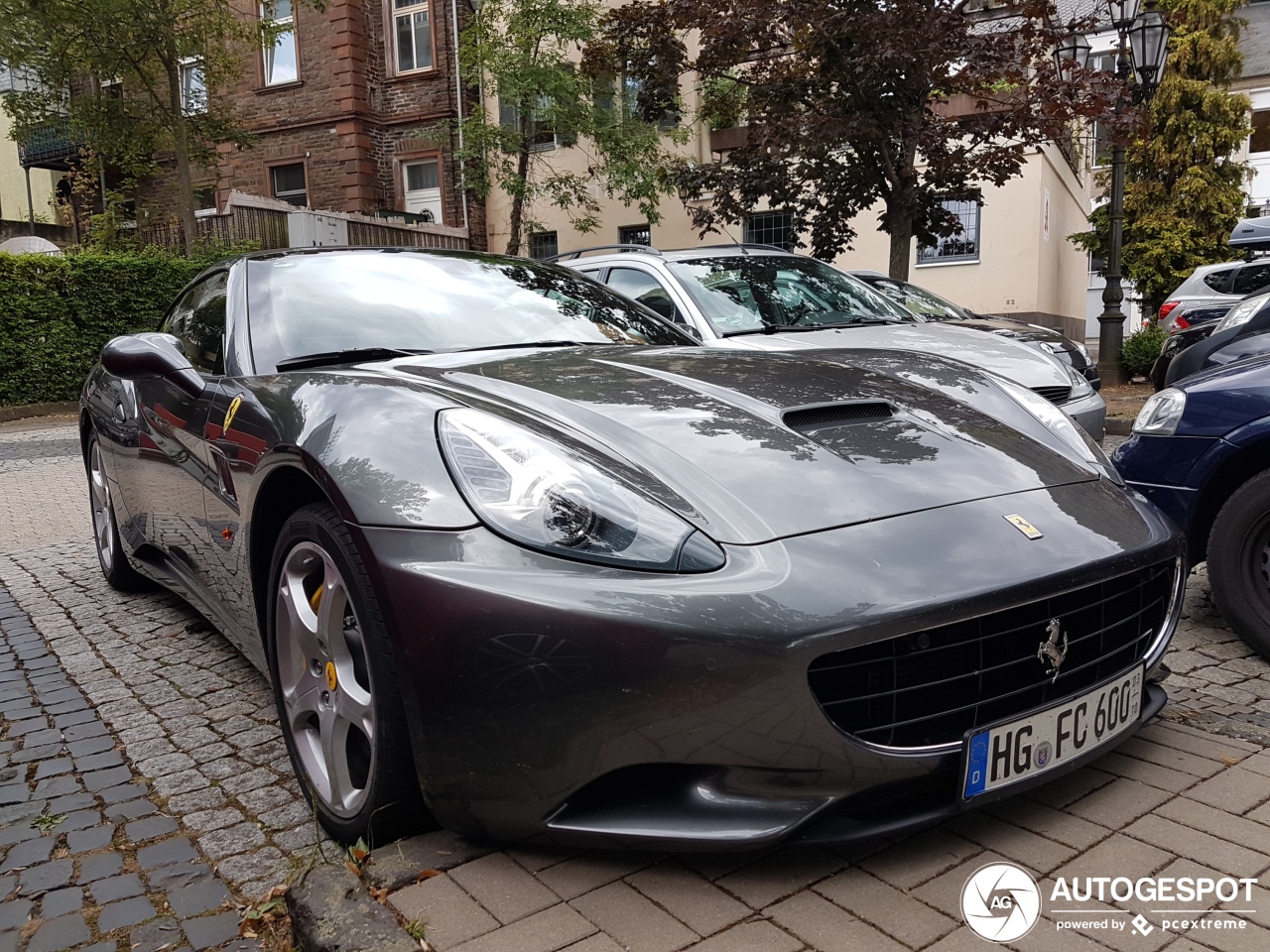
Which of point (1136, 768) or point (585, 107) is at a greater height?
point (585, 107)

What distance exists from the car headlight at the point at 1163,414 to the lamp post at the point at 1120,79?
8.41 m

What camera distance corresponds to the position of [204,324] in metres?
3.51

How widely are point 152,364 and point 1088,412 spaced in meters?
4.89

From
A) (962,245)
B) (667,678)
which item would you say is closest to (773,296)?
(667,678)

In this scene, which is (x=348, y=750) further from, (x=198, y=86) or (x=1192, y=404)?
(x=198, y=86)

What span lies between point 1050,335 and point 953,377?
475cm

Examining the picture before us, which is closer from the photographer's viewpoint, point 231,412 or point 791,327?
point 231,412

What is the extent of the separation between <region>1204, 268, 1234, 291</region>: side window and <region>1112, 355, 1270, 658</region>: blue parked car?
949cm

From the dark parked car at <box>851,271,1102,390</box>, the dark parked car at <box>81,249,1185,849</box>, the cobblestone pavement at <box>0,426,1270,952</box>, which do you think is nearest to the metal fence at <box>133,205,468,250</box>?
the dark parked car at <box>851,271,1102,390</box>

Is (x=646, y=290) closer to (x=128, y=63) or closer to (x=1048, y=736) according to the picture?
(x=1048, y=736)

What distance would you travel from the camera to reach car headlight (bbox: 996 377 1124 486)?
8.71ft

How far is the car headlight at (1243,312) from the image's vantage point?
657 cm

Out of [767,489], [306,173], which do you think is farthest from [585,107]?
[767,489]

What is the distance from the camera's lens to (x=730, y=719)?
1.76 meters
